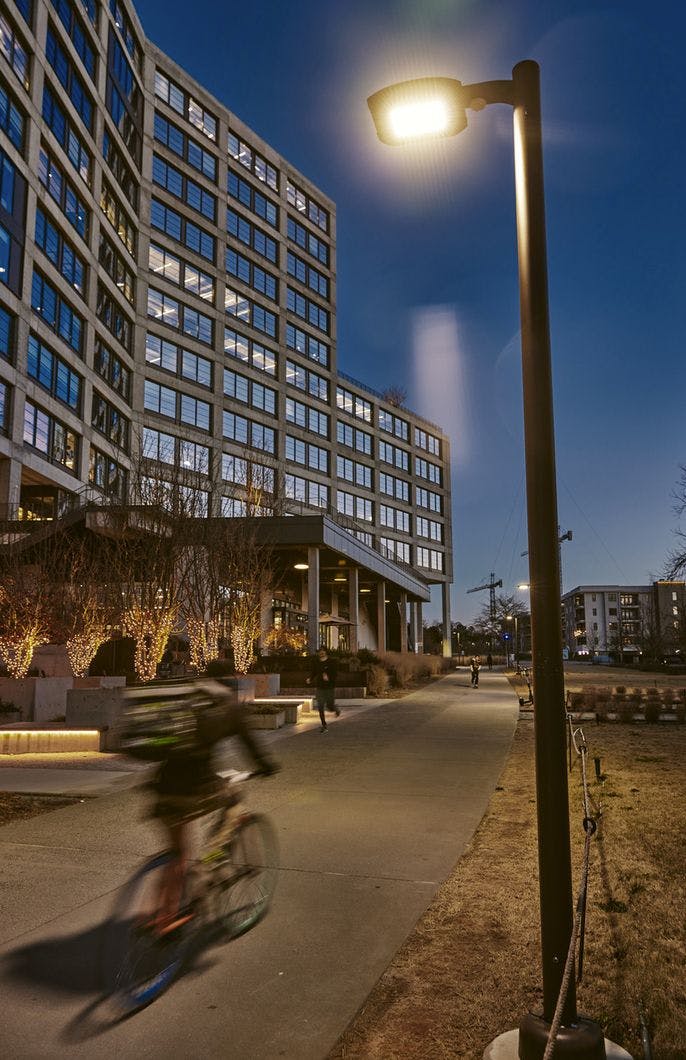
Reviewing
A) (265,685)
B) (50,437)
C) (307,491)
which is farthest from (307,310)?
(265,685)

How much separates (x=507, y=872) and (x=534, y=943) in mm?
1523

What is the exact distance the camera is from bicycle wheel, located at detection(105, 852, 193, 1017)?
153 inches

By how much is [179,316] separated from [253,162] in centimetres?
1921

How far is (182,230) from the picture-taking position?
2205 inches

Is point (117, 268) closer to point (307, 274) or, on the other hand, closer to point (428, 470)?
point (307, 274)

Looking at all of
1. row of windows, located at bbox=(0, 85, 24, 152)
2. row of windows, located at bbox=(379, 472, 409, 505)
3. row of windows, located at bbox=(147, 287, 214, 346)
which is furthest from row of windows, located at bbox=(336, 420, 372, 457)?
row of windows, located at bbox=(0, 85, 24, 152)

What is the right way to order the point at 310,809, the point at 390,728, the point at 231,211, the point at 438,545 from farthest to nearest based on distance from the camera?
1. the point at 438,545
2. the point at 231,211
3. the point at 390,728
4. the point at 310,809

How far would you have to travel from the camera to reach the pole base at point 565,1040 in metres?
3.05

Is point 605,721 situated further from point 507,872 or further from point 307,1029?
point 307,1029

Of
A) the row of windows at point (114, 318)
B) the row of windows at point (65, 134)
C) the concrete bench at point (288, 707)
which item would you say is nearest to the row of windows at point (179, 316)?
the row of windows at point (114, 318)

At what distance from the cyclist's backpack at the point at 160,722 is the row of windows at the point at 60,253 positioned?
40.1 meters

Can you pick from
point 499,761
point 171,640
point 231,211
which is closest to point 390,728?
point 499,761

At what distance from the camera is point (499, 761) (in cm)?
1221

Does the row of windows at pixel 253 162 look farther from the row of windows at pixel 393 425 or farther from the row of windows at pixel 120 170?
the row of windows at pixel 393 425
